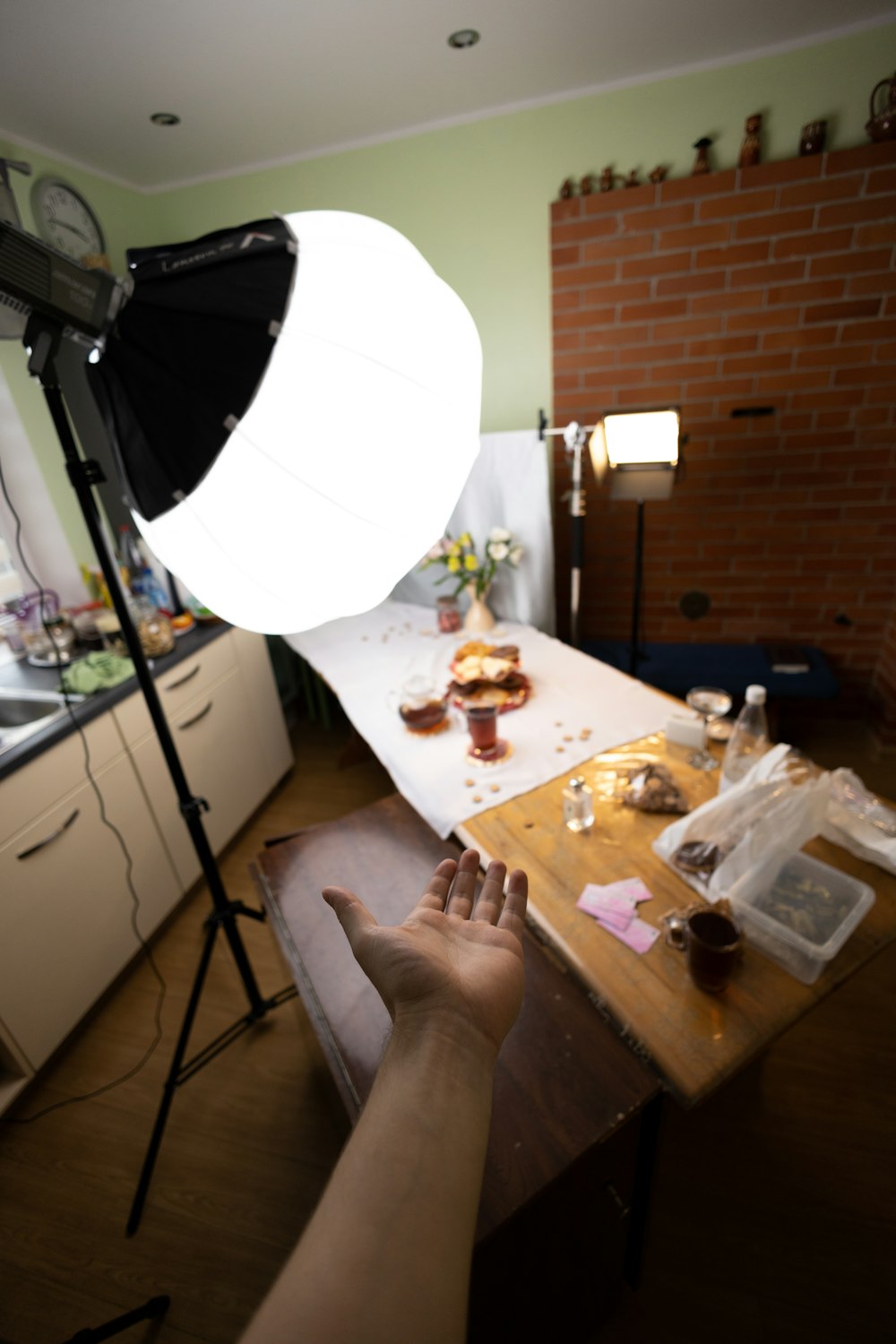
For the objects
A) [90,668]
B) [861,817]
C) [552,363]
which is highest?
[552,363]

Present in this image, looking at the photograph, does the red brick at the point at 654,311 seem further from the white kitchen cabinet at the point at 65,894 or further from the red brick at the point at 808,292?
the white kitchen cabinet at the point at 65,894

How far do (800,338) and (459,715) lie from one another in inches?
83.4

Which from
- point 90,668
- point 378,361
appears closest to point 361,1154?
point 378,361

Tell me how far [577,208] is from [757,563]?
1716 mm

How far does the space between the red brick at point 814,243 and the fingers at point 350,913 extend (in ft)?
9.25

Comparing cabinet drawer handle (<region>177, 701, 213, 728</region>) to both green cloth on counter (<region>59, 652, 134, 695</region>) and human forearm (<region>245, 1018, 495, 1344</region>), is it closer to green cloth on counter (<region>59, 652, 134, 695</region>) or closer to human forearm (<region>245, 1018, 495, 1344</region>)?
green cloth on counter (<region>59, 652, 134, 695</region>)

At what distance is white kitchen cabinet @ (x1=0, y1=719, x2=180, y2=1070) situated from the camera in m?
1.51

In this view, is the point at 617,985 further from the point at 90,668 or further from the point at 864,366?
the point at 864,366

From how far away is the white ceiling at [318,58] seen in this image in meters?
1.57

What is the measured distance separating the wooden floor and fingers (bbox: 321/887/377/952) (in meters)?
0.88

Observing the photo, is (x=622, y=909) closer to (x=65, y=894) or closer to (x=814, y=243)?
(x=65, y=894)

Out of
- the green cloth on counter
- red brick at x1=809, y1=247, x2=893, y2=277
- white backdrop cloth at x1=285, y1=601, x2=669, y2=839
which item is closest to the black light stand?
white backdrop cloth at x1=285, y1=601, x2=669, y2=839

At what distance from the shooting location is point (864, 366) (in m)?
2.33

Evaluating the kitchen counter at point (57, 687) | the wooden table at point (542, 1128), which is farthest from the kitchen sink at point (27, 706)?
the wooden table at point (542, 1128)
